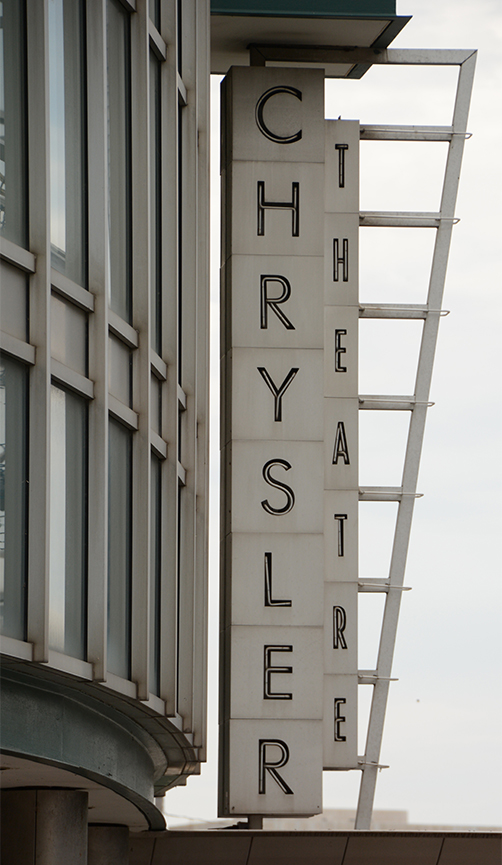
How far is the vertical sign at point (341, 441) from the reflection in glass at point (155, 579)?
9.17 meters

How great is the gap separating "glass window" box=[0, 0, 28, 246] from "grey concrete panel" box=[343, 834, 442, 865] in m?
15.2

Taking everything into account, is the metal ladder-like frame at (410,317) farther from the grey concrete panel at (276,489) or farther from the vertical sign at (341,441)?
the grey concrete panel at (276,489)

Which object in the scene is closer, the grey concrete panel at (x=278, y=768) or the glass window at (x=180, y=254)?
the glass window at (x=180, y=254)

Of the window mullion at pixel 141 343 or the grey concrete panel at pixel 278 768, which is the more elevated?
the window mullion at pixel 141 343

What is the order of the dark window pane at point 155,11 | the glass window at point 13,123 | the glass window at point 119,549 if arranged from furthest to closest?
1. the dark window pane at point 155,11
2. the glass window at point 119,549
3. the glass window at point 13,123

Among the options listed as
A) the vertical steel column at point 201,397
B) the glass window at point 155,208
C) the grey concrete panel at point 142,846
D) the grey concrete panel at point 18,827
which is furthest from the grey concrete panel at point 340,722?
the glass window at point 155,208

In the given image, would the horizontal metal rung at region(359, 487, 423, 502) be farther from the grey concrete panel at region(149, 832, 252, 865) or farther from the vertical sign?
the grey concrete panel at region(149, 832, 252, 865)

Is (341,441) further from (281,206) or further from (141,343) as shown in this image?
(141,343)

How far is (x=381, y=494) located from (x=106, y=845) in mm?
8520

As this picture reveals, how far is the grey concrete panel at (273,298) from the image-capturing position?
24.0 meters

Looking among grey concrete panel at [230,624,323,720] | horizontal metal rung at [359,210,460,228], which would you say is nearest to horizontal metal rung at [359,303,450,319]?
horizontal metal rung at [359,210,460,228]

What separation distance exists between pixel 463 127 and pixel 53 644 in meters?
17.8

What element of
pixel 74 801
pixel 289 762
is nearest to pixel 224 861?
pixel 289 762

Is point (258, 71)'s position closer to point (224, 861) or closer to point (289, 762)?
point (289, 762)
